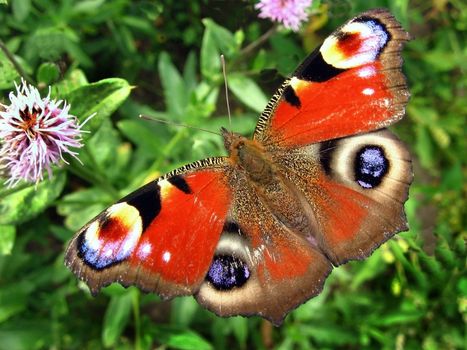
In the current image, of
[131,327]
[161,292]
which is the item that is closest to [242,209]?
[161,292]

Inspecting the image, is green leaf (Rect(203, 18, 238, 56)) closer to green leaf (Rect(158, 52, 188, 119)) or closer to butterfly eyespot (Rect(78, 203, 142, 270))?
green leaf (Rect(158, 52, 188, 119))

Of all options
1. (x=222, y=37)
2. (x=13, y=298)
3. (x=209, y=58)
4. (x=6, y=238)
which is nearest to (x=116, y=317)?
(x=13, y=298)

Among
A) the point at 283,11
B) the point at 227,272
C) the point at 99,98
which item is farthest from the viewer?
the point at 283,11

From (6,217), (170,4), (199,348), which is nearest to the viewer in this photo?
(6,217)

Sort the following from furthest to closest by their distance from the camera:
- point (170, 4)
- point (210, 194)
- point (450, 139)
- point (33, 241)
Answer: point (450, 139) < point (33, 241) < point (170, 4) < point (210, 194)

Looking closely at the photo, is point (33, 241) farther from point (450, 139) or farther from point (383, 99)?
point (450, 139)

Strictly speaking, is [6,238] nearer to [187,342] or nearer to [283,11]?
[187,342]
